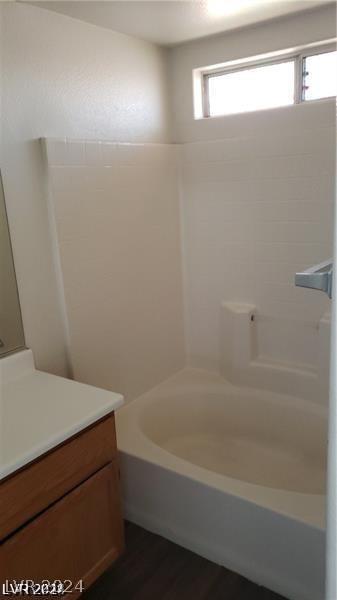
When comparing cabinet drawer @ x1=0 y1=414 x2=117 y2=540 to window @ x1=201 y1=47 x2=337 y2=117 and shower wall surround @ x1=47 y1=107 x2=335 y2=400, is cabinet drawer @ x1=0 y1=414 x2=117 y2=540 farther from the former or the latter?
window @ x1=201 y1=47 x2=337 y2=117

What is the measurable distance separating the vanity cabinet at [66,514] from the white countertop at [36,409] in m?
0.05

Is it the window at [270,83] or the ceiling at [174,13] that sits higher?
the ceiling at [174,13]

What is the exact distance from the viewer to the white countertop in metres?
1.27

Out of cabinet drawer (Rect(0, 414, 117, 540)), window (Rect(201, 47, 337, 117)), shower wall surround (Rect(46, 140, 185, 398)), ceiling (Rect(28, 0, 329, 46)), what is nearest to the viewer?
cabinet drawer (Rect(0, 414, 117, 540))

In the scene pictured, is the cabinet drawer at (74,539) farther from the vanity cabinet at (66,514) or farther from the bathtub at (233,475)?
the bathtub at (233,475)

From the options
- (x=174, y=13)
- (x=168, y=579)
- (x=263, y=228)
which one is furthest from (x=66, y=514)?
(x=174, y=13)

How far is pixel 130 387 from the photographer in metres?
2.35

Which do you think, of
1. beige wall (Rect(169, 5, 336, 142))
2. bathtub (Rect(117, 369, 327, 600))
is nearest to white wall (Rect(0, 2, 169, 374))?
beige wall (Rect(169, 5, 336, 142))

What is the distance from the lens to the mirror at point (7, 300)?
1685 mm

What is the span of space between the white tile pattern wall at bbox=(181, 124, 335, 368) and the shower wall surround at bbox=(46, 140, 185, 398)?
0.14 metres

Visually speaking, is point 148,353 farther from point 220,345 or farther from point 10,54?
point 10,54

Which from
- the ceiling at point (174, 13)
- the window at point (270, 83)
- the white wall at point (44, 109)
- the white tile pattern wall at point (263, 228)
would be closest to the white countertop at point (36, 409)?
the white wall at point (44, 109)

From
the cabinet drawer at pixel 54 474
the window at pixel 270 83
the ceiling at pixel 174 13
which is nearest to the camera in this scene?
the cabinet drawer at pixel 54 474

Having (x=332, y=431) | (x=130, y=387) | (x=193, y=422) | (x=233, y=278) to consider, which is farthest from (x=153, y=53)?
(x=332, y=431)
